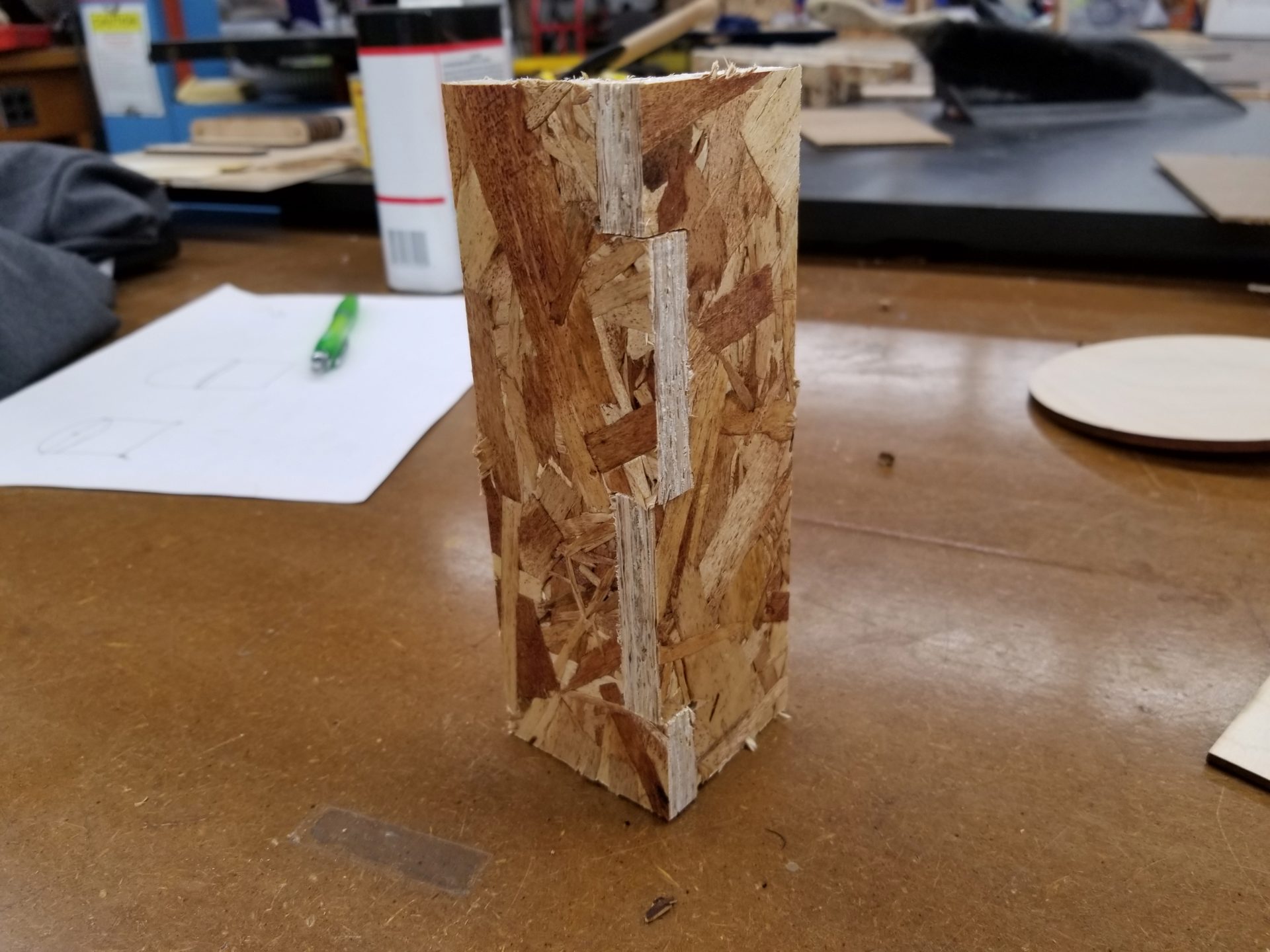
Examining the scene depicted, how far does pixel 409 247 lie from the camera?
3.63 feet

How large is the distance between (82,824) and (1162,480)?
718 millimetres

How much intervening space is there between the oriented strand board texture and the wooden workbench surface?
4 centimetres

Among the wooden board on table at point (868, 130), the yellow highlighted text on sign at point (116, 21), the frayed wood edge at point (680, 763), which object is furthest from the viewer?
the yellow highlighted text on sign at point (116, 21)

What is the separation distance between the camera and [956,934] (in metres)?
0.35

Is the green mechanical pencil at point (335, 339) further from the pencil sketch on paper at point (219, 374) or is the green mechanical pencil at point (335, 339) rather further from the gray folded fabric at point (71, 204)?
the gray folded fabric at point (71, 204)

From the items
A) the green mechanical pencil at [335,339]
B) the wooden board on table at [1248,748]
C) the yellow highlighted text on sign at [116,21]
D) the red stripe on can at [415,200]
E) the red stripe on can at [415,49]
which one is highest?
the yellow highlighted text on sign at [116,21]

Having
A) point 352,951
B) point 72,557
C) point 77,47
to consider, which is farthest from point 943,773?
point 77,47

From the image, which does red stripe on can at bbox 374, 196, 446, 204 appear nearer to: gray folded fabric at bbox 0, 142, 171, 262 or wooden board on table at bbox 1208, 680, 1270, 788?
gray folded fabric at bbox 0, 142, 171, 262

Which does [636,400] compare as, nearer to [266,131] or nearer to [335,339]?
[335,339]

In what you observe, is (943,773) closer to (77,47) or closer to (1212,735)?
(1212,735)

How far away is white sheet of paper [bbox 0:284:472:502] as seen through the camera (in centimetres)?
71

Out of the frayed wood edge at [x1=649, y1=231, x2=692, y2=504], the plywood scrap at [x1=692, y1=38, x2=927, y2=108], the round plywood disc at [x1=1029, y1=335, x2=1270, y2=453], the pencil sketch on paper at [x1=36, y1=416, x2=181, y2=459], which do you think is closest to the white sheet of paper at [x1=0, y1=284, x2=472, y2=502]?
the pencil sketch on paper at [x1=36, y1=416, x2=181, y2=459]

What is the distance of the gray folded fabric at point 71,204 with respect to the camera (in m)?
1.08

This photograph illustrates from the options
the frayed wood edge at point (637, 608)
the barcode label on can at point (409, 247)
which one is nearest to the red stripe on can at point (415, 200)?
the barcode label on can at point (409, 247)
